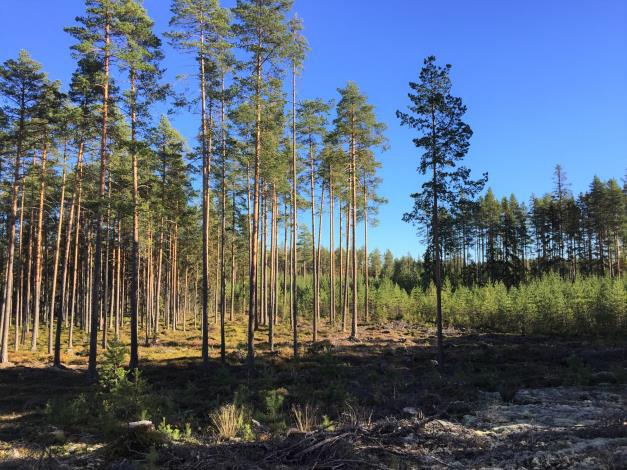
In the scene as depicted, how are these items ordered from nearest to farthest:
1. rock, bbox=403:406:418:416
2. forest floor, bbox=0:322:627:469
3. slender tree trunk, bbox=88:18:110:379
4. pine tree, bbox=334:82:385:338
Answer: forest floor, bbox=0:322:627:469 < rock, bbox=403:406:418:416 < slender tree trunk, bbox=88:18:110:379 < pine tree, bbox=334:82:385:338

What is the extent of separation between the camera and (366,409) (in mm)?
10016

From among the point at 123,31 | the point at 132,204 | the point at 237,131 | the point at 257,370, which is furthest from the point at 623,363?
the point at 123,31

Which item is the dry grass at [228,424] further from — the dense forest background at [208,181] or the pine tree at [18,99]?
the pine tree at [18,99]

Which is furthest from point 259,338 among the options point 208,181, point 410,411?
point 410,411

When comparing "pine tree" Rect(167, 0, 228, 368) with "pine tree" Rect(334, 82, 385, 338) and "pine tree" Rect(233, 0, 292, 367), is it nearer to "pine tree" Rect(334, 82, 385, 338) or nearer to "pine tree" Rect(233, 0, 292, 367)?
"pine tree" Rect(233, 0, 292, 367)

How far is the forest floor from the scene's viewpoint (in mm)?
6082

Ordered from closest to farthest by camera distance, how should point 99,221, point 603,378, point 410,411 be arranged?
1. point 410,411
2. point 603,378
3. point 99,221

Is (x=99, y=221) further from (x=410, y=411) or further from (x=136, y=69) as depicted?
(x=410, y=411)

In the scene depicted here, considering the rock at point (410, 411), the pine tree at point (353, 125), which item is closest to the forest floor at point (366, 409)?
the rock at point (410, 411)

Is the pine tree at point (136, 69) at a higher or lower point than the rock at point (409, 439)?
higher

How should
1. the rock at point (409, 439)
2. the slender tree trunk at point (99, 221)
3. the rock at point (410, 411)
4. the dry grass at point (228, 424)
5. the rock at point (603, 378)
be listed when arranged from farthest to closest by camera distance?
the slender tree trunk at point (99, 221), the rock at point (603, 378), the rock at point (410, 411), the dry grass at point (228, 424), the rock at point (409, 439)

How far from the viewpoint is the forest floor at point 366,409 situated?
6.08 m

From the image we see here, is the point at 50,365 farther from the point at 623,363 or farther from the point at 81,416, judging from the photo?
the point at 623,363

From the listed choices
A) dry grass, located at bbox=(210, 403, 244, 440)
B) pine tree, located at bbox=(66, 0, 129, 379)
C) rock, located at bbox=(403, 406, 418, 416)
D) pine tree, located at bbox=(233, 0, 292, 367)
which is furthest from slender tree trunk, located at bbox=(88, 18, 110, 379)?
rock, located at bbox=(403, 406, 418, 416)
